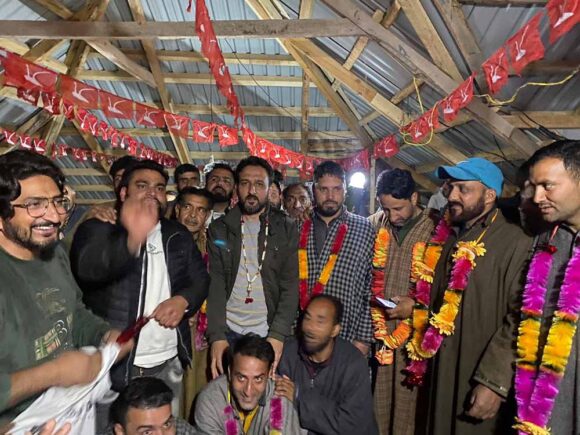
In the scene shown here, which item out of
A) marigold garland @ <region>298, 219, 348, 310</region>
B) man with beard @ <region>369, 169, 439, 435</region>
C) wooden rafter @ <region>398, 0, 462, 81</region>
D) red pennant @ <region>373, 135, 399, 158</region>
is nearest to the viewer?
man with beard @ <region>369, 169, 439, 435</region>

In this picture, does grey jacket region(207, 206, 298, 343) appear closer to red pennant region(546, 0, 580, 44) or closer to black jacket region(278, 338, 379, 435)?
black jacket region(278, 338, 379, 435)

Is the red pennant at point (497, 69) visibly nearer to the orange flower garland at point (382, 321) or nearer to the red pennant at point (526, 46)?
the red pennant at point (526, 46)

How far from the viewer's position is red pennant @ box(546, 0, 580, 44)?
96.3 inches

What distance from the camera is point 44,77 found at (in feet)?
16.1

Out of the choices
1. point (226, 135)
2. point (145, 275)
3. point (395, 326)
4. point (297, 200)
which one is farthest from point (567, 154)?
point (226, 135)

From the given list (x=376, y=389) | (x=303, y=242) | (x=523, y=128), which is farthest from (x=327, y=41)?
(x=376, y=389)

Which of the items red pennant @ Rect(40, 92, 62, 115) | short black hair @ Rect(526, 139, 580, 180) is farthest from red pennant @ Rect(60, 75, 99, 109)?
short black hair @ Rect(526, 139, 580, 180)

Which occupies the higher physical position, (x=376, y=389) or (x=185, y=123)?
(x=185, y=123)

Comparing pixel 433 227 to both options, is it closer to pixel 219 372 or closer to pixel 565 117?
pixel 219 372

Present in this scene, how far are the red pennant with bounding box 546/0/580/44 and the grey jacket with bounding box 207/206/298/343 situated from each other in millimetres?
2020

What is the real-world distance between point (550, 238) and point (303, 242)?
1.63 metres

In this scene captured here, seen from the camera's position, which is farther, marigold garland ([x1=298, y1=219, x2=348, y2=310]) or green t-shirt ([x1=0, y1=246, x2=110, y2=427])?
marigold garland ([x1=298, y1=219, x2=348, y2=310])

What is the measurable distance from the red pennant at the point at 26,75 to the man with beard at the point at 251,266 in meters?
3.29

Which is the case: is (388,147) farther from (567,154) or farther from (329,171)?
(567,154)
